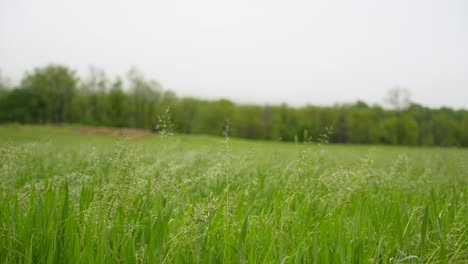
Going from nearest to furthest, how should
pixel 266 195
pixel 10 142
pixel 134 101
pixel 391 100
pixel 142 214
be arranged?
pixel 142 214, pixel 10 142, pixel 266 195, pixel 134 101, pixel 391 100

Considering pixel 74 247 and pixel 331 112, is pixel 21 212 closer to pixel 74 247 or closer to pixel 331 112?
pixel 74 247

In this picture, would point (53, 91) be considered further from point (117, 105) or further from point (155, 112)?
point (155, 112)

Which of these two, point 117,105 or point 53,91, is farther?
point 117,105

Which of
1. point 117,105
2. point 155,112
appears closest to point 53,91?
point 117,105

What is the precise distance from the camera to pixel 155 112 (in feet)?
206

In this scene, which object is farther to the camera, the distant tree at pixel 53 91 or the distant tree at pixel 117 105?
the distant tree at pixel 117 105

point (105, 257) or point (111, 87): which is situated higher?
point (111, 87)

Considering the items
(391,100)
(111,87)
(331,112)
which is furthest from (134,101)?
(391,100)

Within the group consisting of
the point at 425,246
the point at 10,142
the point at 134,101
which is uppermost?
the point at 134,101

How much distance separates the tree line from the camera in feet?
219

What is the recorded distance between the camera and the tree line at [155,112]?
66750mm

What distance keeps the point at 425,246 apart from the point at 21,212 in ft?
11.8

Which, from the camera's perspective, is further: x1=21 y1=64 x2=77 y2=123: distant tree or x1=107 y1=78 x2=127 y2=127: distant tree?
x1=107 y1=78 x2=127 y2=127: distant tree

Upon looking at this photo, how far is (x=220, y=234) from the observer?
2.51 metres
